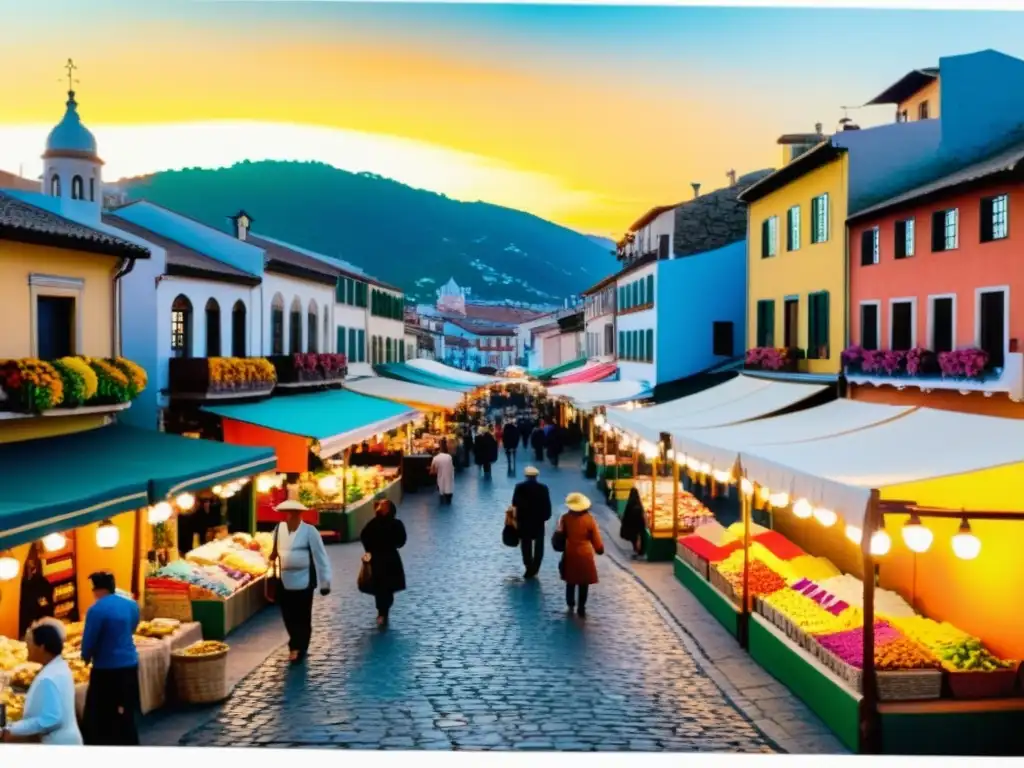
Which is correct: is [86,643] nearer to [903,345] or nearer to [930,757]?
[930,757]

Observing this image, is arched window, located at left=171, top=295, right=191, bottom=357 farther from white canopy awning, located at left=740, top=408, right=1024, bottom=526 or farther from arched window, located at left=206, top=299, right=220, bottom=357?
white canopy awning, located at left=740, top=408, right=1024, bottom=526

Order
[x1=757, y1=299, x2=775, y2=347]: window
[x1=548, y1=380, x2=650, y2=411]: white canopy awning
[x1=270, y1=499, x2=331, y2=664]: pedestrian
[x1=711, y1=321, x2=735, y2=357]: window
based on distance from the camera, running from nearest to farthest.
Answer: [x1=270, y1=499, x2=331, y2=664]: pedestrian < [x1=757, y1=299, x2=775, y2=347]: window < [x1=548, y1=380, x2=650, y2=411]: white canopy awning < [x1=711, y1=321, x2=735, y2=357]: window

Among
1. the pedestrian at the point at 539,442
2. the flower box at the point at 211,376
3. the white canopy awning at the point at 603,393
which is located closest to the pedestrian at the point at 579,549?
the flower box at the point at 211,376

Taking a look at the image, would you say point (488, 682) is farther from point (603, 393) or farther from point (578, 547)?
point (603, 393)

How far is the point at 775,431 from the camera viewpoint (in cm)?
1659

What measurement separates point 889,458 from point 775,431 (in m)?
4.61

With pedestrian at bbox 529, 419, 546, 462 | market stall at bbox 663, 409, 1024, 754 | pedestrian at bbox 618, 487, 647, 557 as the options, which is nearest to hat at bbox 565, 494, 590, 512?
market stall at bbox 663, 409, 1024, 754

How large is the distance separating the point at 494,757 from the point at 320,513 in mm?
13768

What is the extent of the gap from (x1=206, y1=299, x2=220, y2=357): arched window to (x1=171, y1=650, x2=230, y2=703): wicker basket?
15.4 m

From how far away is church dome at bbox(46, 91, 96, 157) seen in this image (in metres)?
22.3

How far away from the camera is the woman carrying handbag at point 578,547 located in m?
15.5

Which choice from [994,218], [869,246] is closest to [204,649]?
[994,218]

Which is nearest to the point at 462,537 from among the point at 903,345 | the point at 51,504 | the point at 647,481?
the point at 647,481

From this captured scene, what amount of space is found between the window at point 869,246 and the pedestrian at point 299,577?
A: 1414 cm
